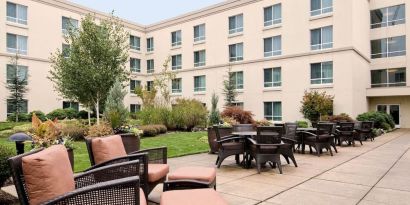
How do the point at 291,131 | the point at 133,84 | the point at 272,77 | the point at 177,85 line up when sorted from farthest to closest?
A: the point at 133,84 < the point at 177,85 < the point at 272,77 < the point at 291,131

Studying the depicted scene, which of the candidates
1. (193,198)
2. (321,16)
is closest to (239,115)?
(321,16)

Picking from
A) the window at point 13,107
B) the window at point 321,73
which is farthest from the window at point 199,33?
the window at point 13,107

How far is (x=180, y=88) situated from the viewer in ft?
115

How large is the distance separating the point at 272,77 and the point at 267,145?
68.0ft

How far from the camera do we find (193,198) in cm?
345

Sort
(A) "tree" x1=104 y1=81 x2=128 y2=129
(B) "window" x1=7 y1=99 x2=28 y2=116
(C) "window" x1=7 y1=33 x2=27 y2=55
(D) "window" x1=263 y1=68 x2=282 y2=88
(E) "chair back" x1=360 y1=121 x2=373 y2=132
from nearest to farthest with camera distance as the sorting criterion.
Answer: (A) "tree" x1=104 y1=81 x2=128 y2=129
(E) "chair back" x1=360 y1=121 x2=373 y2=132
(B) "window" x1=7 y1=99 x2=28 y2=116
(C) "window" x1=7 y1=33 x2=27 y2=55
(D) "window" x1=263 y1=68 x2=282 y2=88

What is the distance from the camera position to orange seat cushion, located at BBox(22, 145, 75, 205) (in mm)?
2850

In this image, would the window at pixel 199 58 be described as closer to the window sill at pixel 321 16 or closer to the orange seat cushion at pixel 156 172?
the window sill at pixel 321 16

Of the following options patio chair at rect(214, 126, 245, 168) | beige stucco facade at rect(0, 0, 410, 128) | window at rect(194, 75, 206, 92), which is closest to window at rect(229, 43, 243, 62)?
beige stucco facade at rect(0, 0, 410, 128)

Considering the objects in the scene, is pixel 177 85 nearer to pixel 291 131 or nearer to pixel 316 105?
pixel 316 105

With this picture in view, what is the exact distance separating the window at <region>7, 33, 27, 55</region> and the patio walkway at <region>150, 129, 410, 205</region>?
23815 mm

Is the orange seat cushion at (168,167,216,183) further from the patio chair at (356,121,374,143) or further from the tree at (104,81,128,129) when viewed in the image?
the patio chair at (356,121,374,143)

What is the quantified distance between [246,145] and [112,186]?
232 inches

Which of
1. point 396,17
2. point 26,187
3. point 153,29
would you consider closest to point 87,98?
point 26,187
